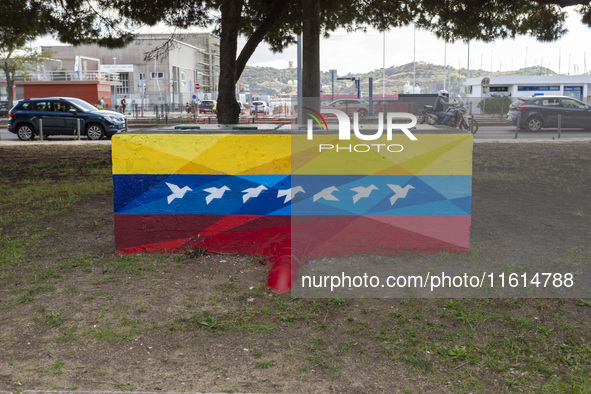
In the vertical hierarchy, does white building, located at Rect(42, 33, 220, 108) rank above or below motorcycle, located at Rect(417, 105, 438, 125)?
above

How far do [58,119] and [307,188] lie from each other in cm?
1806

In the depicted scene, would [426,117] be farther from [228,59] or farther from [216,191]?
[228,59]

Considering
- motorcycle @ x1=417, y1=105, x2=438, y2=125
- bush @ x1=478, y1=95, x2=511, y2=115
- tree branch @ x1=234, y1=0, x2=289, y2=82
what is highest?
tree branch @ x1=234, y1=0, x2=289, y2=82

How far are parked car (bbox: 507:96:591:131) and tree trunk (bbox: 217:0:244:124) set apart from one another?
591 inches

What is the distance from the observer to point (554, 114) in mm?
23438

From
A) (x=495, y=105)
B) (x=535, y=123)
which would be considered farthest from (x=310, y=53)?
(x=495, y=105)

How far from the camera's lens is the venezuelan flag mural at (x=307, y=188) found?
223 inches

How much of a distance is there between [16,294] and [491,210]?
568 centimetres

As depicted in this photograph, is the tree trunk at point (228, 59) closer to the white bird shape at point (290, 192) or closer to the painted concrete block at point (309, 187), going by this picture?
the painted concrete block at point (309, 187)

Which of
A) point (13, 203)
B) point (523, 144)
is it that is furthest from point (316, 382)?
point (523, 144)

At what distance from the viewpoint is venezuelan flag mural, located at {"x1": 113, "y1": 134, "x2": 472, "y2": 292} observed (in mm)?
5652

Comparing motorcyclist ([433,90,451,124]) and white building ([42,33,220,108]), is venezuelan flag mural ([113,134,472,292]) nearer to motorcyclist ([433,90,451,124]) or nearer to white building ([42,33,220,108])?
motorcyclist ([433,90,451,124])

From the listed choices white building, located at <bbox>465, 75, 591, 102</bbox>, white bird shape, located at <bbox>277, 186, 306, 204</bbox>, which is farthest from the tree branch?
white building, located at <bbox>465, 75, 591, 102</bbox>

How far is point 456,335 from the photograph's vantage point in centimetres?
402
